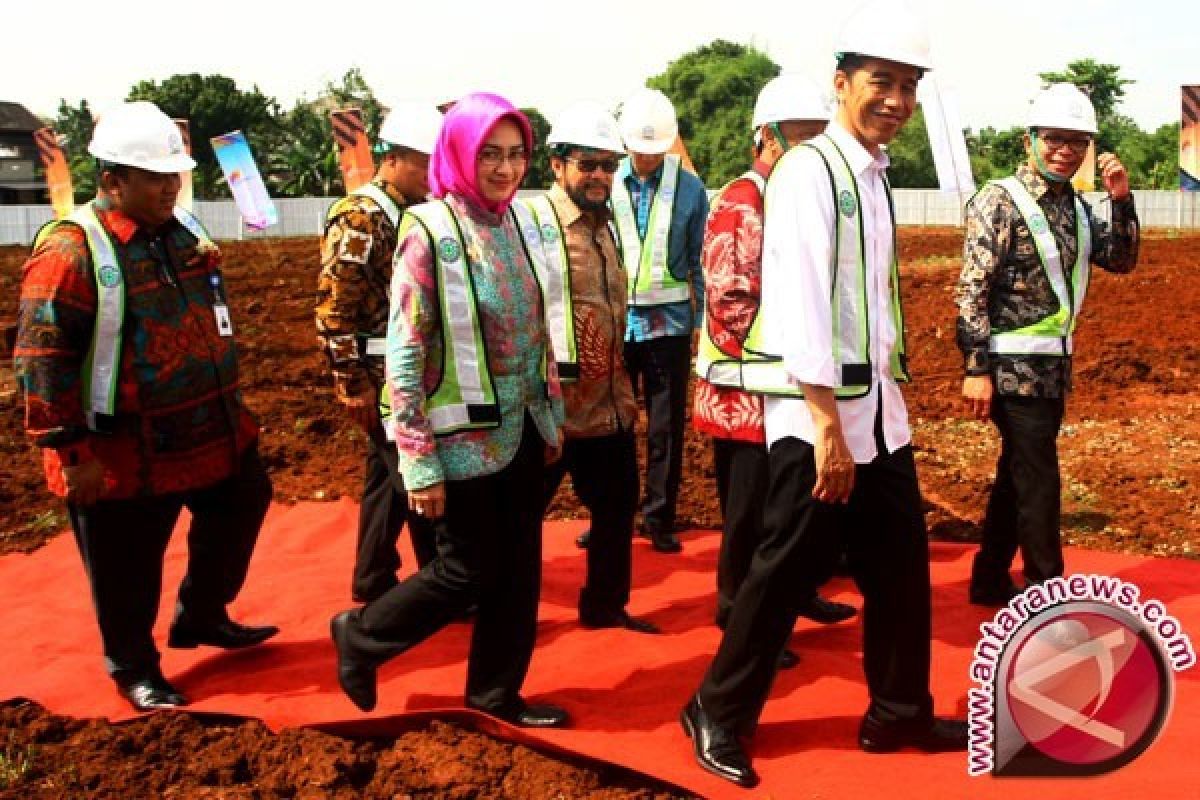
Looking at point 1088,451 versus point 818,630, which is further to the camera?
point 1088,451

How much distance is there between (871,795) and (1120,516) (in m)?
3.38

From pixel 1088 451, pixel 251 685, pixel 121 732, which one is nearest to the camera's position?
pixel 121 732

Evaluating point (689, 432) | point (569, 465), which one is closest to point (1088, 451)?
point (689, 432)

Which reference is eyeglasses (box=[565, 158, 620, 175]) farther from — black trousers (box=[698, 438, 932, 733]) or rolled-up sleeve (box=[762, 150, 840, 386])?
black trousers (box=[698, 438, 932, 733])

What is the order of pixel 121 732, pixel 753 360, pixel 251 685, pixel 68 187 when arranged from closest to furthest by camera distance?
pixel 753 360 → pixel 121 732 → pixel 251 685 → pixel 68 187

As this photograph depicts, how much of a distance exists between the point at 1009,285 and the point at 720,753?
2153mm

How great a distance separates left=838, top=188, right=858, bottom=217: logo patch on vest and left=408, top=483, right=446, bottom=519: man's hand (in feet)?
4.16

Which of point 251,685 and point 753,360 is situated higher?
point 753,360

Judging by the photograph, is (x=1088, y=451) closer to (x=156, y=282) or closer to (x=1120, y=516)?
(x=1120, y=516)

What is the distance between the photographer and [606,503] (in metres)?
4.46

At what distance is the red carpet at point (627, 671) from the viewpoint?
3.21m

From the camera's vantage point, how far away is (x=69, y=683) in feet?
13.5

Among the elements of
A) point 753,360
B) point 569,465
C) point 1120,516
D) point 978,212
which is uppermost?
point 978,212

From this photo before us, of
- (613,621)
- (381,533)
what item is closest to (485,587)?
(613,621)
